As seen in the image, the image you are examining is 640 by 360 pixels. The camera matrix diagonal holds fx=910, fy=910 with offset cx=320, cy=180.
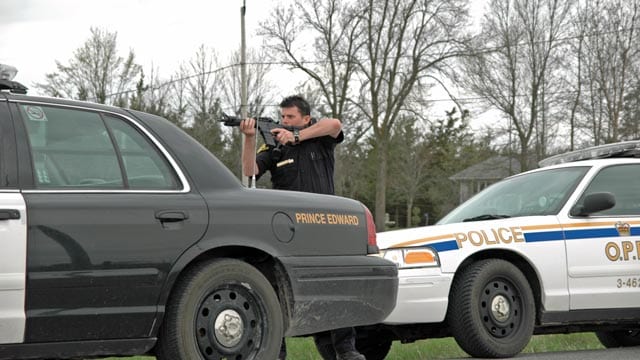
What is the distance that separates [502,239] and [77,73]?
35.0 m

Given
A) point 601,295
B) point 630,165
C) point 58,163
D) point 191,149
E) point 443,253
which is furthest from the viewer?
point 630,165

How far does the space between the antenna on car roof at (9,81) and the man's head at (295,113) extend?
6.92 feet

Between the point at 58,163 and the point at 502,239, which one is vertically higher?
the point at 58,163

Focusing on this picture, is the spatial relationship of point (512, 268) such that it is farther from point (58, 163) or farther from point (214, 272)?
point (58, 163)

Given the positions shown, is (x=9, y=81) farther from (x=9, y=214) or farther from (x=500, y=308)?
(x=500, y=308)

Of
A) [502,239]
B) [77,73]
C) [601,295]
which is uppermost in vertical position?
[77,73]

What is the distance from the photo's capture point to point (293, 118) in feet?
21.2

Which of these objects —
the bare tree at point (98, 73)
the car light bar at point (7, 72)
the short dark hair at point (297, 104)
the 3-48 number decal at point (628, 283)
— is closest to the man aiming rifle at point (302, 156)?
the short dark hair at point (297, 104)

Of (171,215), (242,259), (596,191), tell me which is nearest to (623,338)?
(596,191)

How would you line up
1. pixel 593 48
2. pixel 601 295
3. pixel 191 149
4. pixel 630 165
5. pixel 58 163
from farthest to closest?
pixel 593 48 < pixel 630 165 < pixel 601 295 < pixel 191 149 < pixel 58 163

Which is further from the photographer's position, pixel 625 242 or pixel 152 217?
pixel 625 242

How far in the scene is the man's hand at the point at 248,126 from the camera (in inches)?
234

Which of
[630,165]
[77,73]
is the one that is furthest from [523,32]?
[630,165]

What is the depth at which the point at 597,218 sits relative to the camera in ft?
24.2
